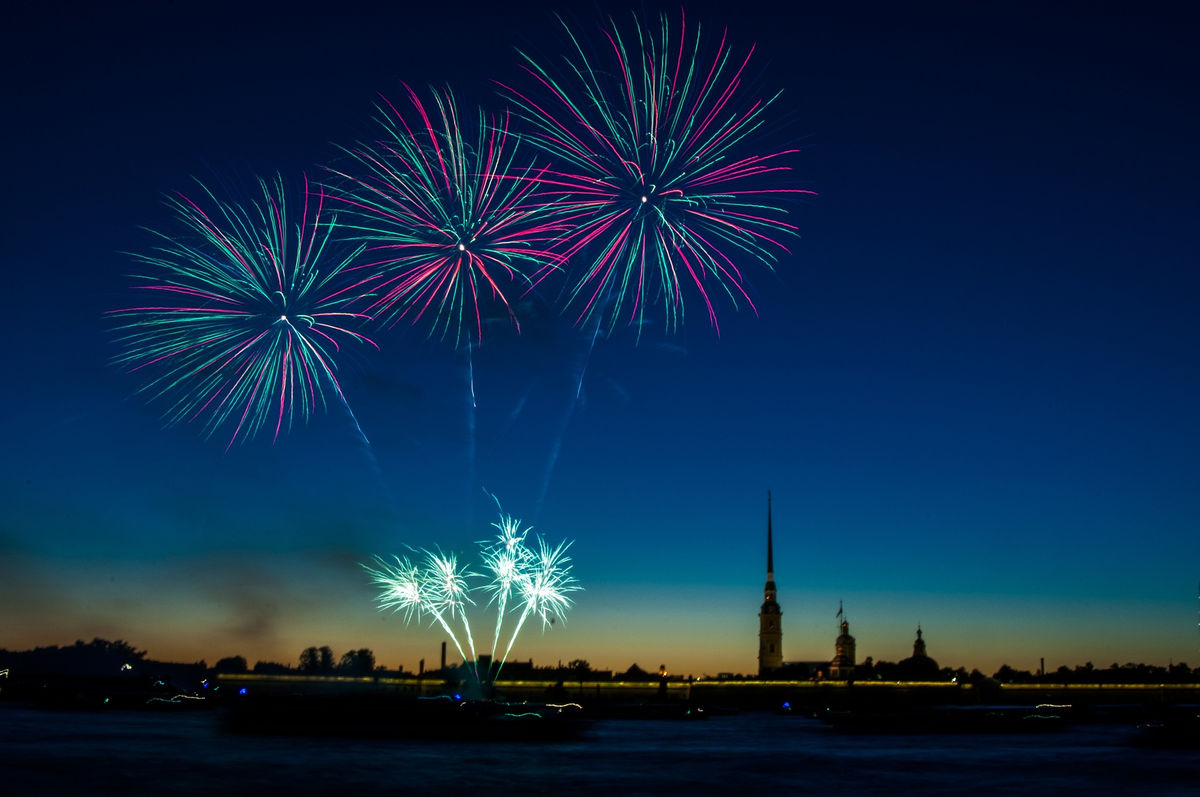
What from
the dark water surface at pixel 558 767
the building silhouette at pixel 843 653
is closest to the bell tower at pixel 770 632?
the building silhouette at pixel 843 653

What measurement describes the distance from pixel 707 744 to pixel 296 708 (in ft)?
Answer: 106

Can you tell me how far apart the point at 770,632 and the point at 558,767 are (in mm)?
150041

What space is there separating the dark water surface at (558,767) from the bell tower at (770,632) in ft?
393

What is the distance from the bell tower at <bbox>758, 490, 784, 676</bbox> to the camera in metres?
188

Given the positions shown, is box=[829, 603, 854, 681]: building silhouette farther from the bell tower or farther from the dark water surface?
the dark water surface

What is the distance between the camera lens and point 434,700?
7912 centimetres

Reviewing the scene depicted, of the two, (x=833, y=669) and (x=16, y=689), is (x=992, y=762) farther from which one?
(x=16, y=689)

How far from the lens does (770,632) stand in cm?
19000

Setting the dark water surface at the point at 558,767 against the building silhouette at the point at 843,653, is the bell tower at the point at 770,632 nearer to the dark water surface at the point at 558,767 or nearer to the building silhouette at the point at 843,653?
the building silhouette at the point at 843,653

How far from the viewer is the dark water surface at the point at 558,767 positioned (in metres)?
36.5

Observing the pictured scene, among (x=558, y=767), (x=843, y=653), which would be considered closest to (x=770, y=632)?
(x=843, y=653)

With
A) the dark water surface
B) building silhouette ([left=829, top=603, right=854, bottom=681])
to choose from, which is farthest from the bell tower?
the dark water surface

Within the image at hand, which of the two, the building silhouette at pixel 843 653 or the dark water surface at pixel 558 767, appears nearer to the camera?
the dark water surface at pixel 558 767

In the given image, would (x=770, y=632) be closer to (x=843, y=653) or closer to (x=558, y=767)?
(x=843, y=653)
